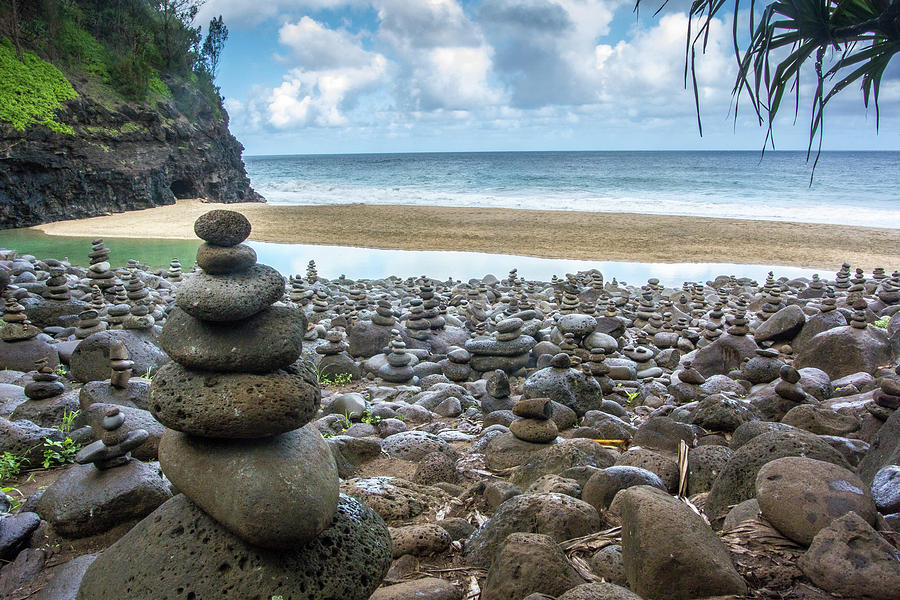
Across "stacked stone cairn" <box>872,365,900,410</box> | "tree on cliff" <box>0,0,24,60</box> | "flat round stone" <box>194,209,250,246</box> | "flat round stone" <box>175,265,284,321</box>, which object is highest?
"tree on cliff" <box>0,0,24,60</box>

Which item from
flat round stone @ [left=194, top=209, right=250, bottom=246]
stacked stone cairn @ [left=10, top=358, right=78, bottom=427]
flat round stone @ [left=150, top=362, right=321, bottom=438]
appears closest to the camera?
flat round stone @ [left=150, top=362, right=321, bottom=438]

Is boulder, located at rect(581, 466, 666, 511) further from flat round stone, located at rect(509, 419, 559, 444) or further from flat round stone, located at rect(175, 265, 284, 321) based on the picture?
flat round stone, located at rect(175, 265, 284, 321)

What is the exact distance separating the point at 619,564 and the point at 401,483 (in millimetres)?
1644

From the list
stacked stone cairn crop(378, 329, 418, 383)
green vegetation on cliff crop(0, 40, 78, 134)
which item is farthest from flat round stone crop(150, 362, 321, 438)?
green vegetation on cliff crop(0, 40, 78, 134)

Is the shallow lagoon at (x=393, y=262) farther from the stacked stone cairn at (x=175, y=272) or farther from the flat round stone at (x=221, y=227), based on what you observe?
the flat round stone at (x=221, y=227)

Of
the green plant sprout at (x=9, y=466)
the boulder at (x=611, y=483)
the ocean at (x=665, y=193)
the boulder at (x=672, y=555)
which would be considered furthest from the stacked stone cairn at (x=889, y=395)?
the ocean at (x=665, y=193)

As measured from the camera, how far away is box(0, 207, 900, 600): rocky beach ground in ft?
7.77

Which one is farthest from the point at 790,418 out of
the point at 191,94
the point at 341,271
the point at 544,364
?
the point at 191,94

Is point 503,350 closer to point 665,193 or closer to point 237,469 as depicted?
point 237,469

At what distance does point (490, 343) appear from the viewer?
7.79m

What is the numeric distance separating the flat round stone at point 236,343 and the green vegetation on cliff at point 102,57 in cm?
2619

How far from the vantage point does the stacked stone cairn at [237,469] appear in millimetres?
2340

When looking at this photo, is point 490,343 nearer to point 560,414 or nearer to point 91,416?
point 560,414

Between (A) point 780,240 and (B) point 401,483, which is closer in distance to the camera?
(B) point 401,483
